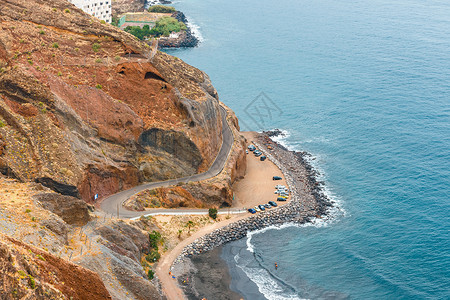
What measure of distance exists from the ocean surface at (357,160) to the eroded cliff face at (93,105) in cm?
2062

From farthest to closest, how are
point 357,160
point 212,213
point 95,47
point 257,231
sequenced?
1. point 357,160
2. point 257,231
3. point 95,47
4. point 212,213

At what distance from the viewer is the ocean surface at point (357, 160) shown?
272 feet

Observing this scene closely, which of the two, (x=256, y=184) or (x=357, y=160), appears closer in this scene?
(x=256, y=184)

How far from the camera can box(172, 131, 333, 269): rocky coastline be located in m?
87.1

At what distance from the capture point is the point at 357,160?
122688 millimetres

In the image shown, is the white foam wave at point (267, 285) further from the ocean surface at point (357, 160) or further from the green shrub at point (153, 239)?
the green shrub at point (153, 239)

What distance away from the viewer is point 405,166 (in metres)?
117

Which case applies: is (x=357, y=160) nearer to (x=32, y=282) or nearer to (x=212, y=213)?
(x=212, y=213)

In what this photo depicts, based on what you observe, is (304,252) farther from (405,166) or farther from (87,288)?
(87,288)

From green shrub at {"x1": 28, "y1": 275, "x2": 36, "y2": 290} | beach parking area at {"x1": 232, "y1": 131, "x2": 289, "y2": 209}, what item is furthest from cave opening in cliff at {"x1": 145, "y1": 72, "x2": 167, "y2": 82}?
green shrub at {"x1": 28, "y1": 275, "x2": 36, "y2": 290}

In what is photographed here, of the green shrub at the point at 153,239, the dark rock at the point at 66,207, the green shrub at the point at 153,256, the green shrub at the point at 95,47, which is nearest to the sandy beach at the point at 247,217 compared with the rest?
the green shrub at the point at 153,256

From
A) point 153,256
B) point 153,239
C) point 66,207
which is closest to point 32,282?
point 66,207

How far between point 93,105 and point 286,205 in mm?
40438

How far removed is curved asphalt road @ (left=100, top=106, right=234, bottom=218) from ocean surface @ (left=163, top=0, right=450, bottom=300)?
42.4ft
